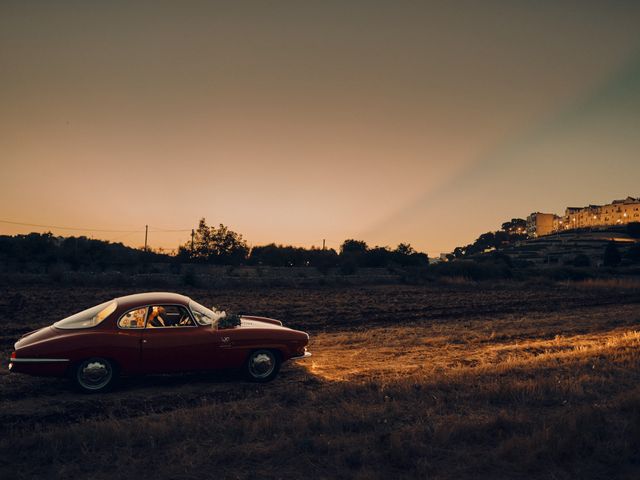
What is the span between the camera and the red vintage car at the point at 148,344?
7.48 meters

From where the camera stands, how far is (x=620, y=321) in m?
18.8

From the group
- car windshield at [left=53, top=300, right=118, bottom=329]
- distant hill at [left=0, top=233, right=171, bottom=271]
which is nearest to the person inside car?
car windshield at [left=53, top=300, right=118, bottom=329]

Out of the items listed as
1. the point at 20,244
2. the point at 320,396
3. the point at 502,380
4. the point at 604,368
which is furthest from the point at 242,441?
the point at 20,244

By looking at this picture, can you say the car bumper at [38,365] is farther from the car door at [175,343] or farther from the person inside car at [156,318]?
the person inside car at [156,318]

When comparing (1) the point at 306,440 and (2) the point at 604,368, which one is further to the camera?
(2) the point at 604,368

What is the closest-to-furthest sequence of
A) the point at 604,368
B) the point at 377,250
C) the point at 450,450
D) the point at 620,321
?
1. the point at 450,450
2. the point at 604,368
3. the point at 620,321
4. the point at 377,250

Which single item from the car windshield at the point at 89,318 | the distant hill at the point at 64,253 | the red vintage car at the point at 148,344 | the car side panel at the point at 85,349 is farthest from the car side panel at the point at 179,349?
the distant hill at the point at 64,253

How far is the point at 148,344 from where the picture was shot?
26.2 ft

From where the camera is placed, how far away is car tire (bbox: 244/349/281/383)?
8.76 metres

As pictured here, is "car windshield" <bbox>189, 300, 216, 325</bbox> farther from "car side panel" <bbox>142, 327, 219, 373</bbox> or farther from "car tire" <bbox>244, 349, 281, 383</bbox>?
"car tire" <bbox>244, 349, 281, 383</bbox>

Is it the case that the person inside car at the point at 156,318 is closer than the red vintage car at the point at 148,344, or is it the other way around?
the red vintage car at the point at 148,344

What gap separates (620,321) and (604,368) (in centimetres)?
1193

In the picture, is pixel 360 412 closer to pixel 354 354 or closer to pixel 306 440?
pixel 306 440

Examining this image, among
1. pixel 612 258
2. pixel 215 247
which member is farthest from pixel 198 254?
pixel 612 258
